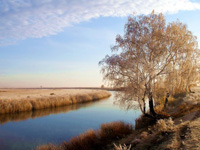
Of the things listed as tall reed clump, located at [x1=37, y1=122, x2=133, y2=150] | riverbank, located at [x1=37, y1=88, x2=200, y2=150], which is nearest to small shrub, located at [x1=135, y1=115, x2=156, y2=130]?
riverbank, located at [x1=37, y1=88, x2=200, y2=150]

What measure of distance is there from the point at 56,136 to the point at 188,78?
11911 millimetres

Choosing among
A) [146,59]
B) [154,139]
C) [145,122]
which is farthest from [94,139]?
[146,59]

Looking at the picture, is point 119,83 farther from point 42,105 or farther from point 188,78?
point 42,105

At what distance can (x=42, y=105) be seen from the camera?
25.2m

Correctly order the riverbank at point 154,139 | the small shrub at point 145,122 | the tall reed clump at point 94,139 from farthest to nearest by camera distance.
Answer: the small shrub at point 145,122 → the tall reed clump at point 94,139 → the riverbank at point 154,139

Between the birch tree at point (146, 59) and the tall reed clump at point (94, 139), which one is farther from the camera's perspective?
the birch tree at point (146, 59)

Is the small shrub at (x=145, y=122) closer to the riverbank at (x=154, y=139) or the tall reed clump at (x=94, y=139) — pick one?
the riverbank at (x=154, y=139)

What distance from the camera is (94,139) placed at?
9.76 m

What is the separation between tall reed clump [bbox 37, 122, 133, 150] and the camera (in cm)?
873

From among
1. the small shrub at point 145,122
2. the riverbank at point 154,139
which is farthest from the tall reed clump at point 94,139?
the small shrub at point 145,122

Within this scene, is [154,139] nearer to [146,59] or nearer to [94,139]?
[94,139]

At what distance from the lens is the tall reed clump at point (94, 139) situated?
8.73 metres

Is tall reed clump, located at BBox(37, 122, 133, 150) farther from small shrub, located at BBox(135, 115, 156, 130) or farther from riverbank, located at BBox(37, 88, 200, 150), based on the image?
small shrub, located at BBox(135, 115, 156, 130)

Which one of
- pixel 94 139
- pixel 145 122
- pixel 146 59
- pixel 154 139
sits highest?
pixel 146 59
